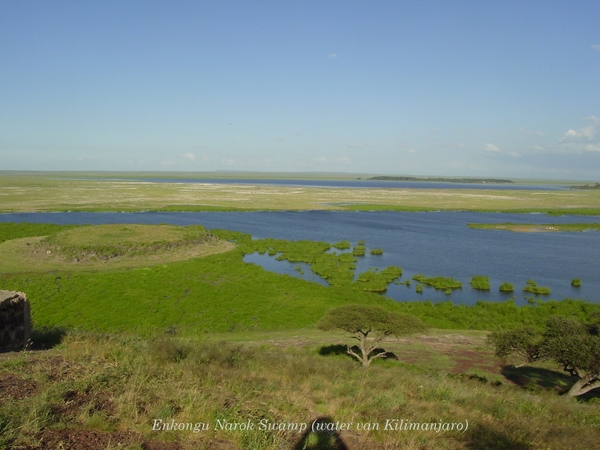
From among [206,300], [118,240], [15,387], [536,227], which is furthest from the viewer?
[536,227]

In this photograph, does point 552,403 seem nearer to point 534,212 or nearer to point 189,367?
point 189,367

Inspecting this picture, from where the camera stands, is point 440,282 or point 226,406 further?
point 440,282

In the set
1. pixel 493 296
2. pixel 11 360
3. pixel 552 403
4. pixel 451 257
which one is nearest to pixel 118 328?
pixel 11 360

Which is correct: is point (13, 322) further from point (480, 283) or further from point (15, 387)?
point (480, 283)

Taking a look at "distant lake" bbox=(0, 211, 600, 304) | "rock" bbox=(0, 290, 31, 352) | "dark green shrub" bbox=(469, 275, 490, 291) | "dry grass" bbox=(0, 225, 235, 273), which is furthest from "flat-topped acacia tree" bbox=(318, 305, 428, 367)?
"dry grass" bbox=(0, 225, 235, 273)

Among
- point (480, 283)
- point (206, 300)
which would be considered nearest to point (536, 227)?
point (480, 283)
